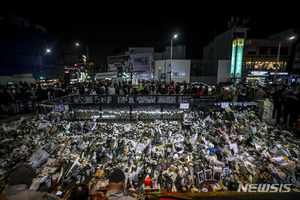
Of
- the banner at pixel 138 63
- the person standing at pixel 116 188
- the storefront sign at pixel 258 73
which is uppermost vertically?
the banner at pixel 138 63

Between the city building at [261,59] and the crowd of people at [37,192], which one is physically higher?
the city building at [261,59]

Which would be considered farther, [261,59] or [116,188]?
[261,59]

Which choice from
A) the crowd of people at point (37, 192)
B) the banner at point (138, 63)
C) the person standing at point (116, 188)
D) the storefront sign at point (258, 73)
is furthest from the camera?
the storefront sign at point (258, 73)

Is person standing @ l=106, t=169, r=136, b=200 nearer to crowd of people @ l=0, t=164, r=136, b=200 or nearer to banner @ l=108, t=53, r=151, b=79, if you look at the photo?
crowd of people @ l=0, t=164, r=136, b=200

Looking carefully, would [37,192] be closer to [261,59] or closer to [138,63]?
[138,63]

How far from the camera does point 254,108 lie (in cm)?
743

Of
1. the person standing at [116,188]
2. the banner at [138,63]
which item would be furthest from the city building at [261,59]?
the person standing at [116,188]

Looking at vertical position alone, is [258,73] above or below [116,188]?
above

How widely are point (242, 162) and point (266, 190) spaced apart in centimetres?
87

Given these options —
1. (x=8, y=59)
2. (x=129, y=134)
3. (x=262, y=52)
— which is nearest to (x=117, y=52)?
(x=8, y=59)

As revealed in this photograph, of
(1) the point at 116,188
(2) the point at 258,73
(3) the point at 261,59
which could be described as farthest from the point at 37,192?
(3) the point at 261,59

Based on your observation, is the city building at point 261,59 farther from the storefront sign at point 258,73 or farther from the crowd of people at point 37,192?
the crowd of people at point 37,192

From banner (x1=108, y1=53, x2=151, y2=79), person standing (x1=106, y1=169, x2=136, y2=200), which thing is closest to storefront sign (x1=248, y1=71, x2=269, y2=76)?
banner (x1=108, y1=53, x2=151, y2=79)

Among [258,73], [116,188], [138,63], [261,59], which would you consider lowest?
[116,188]
